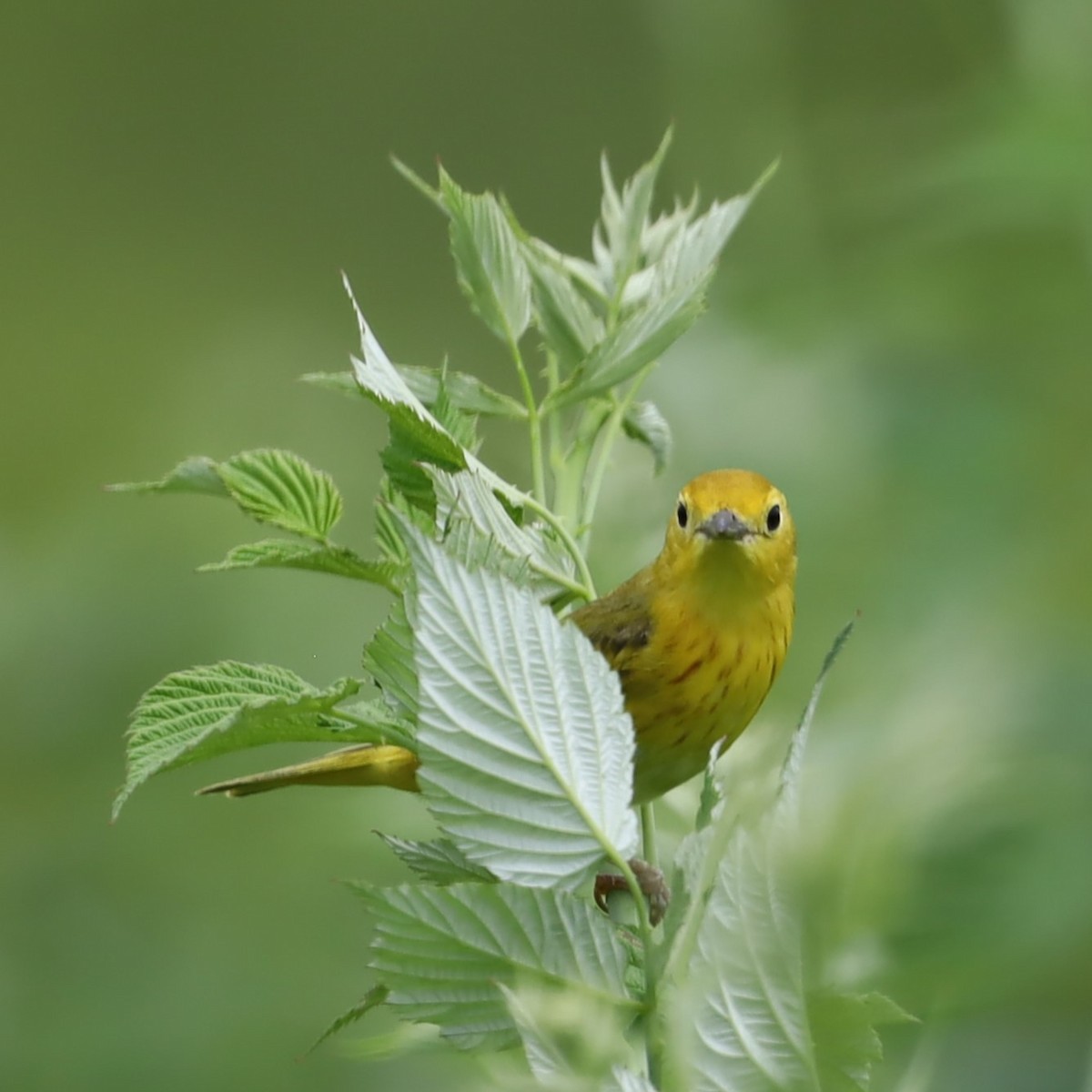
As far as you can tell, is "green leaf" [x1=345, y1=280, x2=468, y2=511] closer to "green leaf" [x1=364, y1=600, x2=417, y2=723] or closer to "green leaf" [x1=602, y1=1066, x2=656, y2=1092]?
"green leaf" [x1=364, y1=600, x2=417, y2=723]

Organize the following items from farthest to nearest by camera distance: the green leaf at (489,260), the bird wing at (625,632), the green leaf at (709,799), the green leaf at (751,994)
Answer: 1. the bird wing at (625,632)
2. the green leaf at (489,260)
3. the green leaf at (709,799)
4. the green leaf at (751,994)

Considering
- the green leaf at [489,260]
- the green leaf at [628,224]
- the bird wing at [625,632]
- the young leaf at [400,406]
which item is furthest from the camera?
the bird wing at [625,632]

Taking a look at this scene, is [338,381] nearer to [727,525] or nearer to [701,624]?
[727,525]

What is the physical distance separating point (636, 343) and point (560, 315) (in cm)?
7

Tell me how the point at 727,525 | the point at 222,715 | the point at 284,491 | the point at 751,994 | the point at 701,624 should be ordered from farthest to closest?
the point at 701,624
the point at 727,525
the point at 284,491
the point at 222,715
the point at 751,994

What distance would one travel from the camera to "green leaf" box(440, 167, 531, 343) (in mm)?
736

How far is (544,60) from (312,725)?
16.8 ft

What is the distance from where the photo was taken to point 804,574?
95 cm

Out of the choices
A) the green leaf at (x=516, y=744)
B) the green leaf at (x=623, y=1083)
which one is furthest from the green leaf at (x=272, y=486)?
the green leaf at (x=623, y=1083)

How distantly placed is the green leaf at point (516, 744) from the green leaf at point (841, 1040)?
106 millimetres

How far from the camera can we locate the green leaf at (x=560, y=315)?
2.58 feet

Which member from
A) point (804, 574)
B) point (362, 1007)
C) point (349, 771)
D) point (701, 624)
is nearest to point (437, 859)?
point (362, 1007)

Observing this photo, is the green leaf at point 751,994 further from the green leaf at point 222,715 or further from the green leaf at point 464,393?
the green leaf at point 464,393

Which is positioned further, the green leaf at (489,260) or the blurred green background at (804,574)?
the green leaf at (489,260)
